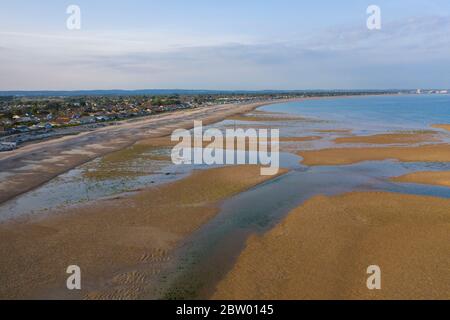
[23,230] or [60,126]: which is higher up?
[60,126]

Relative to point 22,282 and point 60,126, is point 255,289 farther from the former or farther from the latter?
point 60,126

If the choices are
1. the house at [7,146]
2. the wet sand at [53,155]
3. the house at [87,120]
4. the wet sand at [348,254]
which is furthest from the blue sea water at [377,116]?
the house at [7,146]

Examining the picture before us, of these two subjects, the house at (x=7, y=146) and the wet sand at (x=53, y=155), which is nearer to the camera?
the wet sand at (x=53, y=155)

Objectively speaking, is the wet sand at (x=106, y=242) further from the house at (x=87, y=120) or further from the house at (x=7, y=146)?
the house at (x=87, y=120)

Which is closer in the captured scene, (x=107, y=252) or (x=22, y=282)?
(x=22, y=282)

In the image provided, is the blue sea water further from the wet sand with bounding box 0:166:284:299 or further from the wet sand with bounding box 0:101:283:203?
the wet sand with bounding box 0:166:284:299

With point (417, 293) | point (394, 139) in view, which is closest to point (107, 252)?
point (417, 293)

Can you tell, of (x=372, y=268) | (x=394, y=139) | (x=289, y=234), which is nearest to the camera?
(x=372, y=268)
